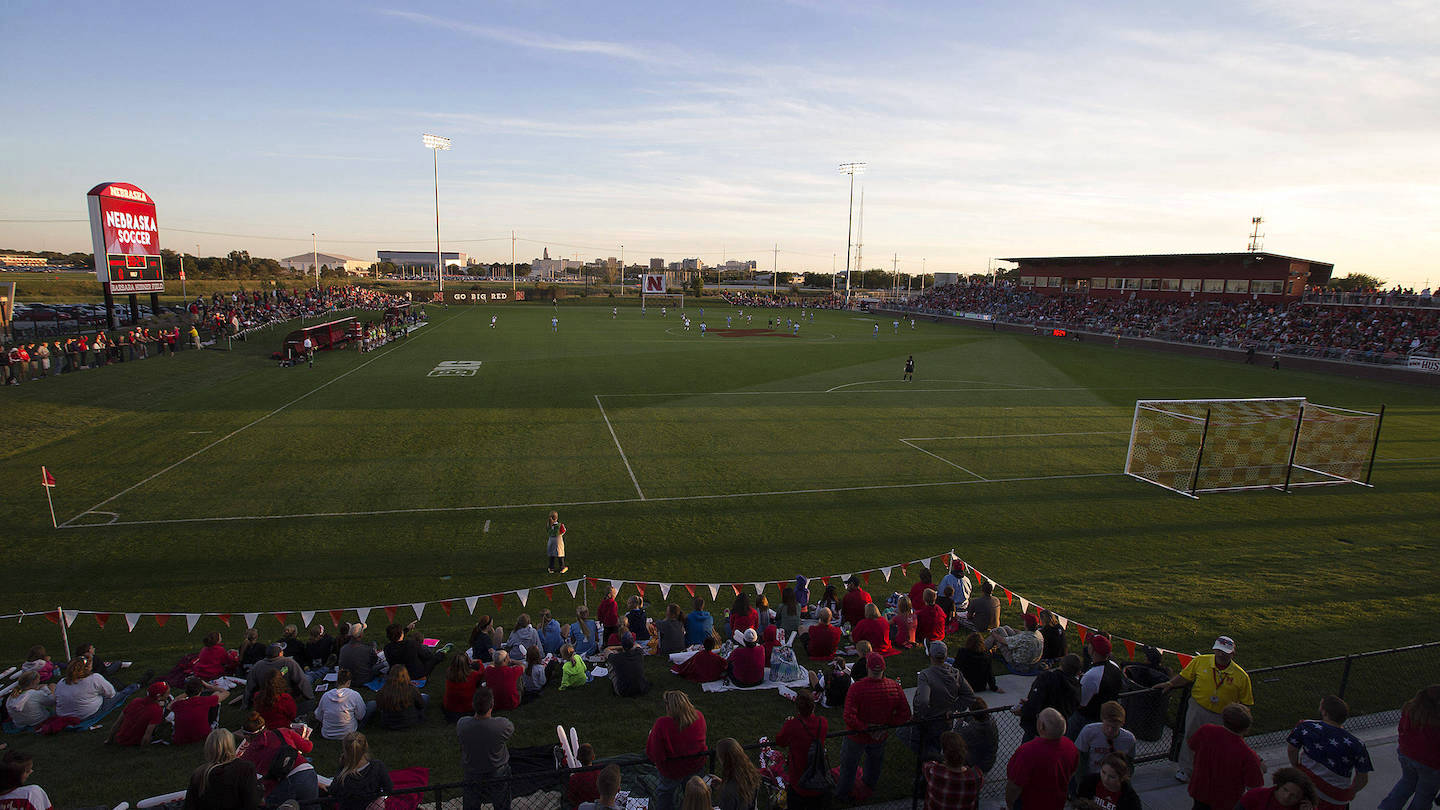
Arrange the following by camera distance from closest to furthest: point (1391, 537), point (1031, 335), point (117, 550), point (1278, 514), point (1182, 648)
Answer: point (1182, 648)
point (117, 550)
point (1391, 537)
point (1278, 514)
point (1031, 335)

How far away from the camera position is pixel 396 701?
26.6ft

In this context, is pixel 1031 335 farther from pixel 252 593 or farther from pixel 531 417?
pixel 252 593

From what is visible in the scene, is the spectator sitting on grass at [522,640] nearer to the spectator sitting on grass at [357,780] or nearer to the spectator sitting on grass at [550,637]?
the spectator sitting on grass at [550,637]

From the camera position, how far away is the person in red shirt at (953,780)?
18.1 ft

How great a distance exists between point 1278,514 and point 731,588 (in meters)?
14.7

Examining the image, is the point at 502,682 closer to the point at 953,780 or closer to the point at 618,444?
the point at 953,780

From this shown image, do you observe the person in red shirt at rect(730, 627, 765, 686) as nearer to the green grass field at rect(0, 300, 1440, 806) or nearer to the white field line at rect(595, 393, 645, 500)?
the green grass field at rect(0, 300, 1440, 806)

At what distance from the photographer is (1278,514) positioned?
17.7 m

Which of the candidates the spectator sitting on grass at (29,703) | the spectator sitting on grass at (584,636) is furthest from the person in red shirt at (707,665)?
the spectator sitting on grass at (29,703)

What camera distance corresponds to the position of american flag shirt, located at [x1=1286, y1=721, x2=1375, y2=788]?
5.56 m

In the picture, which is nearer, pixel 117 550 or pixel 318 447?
pixel 117 550

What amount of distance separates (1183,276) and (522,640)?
248 feet

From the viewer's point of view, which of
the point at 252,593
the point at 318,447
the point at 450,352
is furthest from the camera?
the point at 450,352

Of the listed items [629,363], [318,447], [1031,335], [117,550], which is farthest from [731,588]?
[1031,335]
